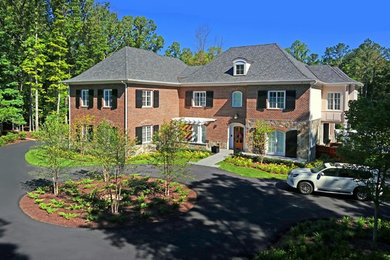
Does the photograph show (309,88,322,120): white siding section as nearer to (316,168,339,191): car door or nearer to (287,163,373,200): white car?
(287,163,373,200): white car

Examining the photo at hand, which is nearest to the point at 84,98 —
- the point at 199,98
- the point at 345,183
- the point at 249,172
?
the point at 199,98

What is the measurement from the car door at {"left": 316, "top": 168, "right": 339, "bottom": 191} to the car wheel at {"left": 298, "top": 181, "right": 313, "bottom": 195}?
400 millimetres

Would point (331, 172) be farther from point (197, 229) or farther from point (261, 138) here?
point (197, 229)

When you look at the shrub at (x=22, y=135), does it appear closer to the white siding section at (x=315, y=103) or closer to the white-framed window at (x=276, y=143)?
the white-framed window at (x=276, y=143)

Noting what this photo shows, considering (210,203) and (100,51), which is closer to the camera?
(210,203)

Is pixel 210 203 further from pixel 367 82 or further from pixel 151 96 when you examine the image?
pixel 367 82

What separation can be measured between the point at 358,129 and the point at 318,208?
6025mm

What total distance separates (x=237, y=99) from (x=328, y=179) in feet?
43.2

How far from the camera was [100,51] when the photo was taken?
138ft

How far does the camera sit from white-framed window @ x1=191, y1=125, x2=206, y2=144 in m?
28.8

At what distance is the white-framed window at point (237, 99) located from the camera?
27.0m

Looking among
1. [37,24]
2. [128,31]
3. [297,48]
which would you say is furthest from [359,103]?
[297,48]

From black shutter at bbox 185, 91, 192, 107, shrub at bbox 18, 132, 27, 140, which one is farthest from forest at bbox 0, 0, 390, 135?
black shutter at bbox 185, 91, 192, 107

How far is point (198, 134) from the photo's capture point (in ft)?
94.7
